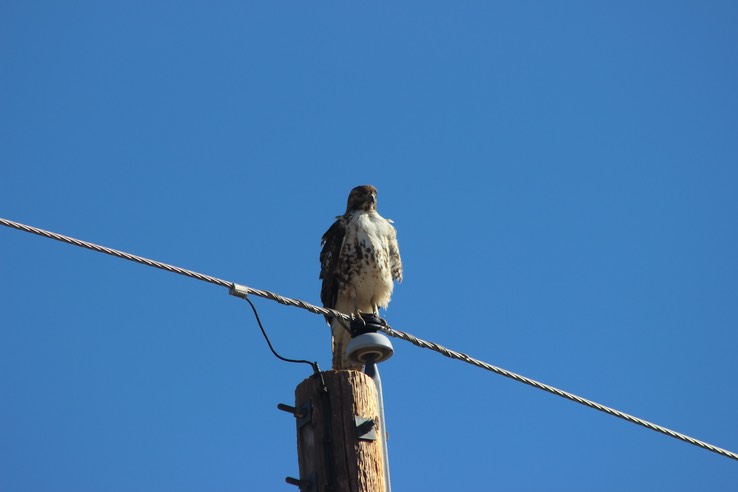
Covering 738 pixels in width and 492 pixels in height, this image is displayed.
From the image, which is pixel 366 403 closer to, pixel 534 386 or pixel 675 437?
pixel 534 386

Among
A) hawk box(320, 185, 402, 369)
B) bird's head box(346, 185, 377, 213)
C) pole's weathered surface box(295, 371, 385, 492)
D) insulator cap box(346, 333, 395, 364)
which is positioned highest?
bird's head box(346, 185, 377, 213)

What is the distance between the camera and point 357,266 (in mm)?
8672

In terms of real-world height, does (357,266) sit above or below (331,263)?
below

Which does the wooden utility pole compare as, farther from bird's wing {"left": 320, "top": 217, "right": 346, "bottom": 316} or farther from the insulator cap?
bird's wing {"left": 320, "top": 217, "right": 346, "bottom": 316}

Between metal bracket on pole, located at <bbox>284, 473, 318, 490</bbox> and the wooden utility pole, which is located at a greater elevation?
the wooden utility pole

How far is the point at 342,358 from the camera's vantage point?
8555mm

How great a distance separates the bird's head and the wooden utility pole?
530cm

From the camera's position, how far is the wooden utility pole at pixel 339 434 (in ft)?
12.5

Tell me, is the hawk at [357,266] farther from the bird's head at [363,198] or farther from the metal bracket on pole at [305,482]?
the metal bracket on pole at [305,482]

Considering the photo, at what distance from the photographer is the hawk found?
8656 mm

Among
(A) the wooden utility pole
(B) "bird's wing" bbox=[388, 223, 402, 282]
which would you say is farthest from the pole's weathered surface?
(B) "bird's wing" bbox=[388, 223, 402, 282]

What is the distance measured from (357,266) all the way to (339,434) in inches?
190

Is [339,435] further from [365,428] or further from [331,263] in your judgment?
[331,263]

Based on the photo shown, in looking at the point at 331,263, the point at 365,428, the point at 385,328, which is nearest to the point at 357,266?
the point at 331,263
